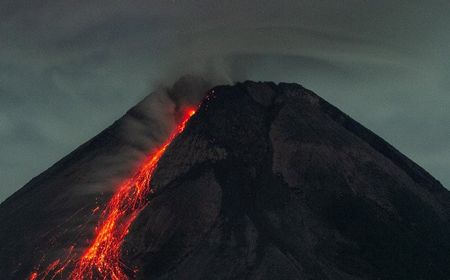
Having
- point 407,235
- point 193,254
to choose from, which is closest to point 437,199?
point 407,235

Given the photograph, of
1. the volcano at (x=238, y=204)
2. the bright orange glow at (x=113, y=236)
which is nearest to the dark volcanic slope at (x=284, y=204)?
the volcano at (x=238, y=204)

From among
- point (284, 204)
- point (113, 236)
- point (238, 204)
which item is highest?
point (284, 204)

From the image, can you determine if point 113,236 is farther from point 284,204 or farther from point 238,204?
point 284,204

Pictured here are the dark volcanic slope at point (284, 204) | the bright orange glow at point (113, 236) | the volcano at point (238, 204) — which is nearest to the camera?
the dark volcanic slope at point (284, 204)

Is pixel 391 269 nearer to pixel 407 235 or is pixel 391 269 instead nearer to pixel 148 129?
pixel 407 235

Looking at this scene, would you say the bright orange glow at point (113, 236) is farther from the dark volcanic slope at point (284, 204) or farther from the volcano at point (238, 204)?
the dark volcanic slope at point (284, 204)

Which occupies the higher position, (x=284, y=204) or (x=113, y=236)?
(x=284, y=204)

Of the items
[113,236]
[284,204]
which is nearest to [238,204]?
[284,204]

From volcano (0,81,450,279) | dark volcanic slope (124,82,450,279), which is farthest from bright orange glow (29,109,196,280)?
dark volcanic slope (124,82,450,279)
